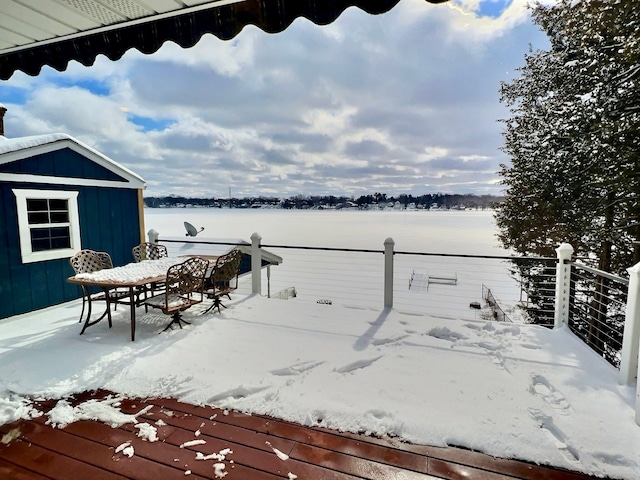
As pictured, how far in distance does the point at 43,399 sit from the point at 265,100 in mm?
8857

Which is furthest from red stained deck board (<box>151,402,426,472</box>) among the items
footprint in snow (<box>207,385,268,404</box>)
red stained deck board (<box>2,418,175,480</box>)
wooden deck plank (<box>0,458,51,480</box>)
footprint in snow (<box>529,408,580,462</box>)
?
footprint in snow (<box>529,408,580,462</box>)

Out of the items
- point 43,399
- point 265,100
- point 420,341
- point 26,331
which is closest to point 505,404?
point 420,341

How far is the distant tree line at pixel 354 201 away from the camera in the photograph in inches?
405

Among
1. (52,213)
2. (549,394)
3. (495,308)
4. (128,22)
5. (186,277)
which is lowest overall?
(495,308)

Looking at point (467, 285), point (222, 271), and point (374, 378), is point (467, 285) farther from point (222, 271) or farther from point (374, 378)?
point (374, 378)

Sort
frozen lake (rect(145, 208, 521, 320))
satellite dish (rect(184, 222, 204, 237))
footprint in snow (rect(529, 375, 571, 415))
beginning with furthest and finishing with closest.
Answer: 1. frozen lake (rect(145, 208, 521, 320))
2. satellite dish (rect(184, 222, 204, 237))
3. footprint in snow (rect(529, 375, 571, 415))

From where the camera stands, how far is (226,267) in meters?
4.16

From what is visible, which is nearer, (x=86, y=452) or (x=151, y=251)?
(x=86, y=452)

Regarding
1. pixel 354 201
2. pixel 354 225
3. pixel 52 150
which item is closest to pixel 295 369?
pixel 52 150

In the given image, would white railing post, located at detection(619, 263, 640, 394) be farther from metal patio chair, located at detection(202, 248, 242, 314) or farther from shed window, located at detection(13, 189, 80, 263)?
shed window, located at detection(13, 189, 80, 263)

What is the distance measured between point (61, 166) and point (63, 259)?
137 cm

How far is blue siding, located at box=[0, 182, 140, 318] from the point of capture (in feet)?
13.1

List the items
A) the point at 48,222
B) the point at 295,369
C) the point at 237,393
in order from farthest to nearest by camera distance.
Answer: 1. the point at 48,222
2. the point at 295,369
3. the point at 237,393

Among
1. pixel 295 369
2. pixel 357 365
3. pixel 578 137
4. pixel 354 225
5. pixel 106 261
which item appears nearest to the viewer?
pixel 295 369
